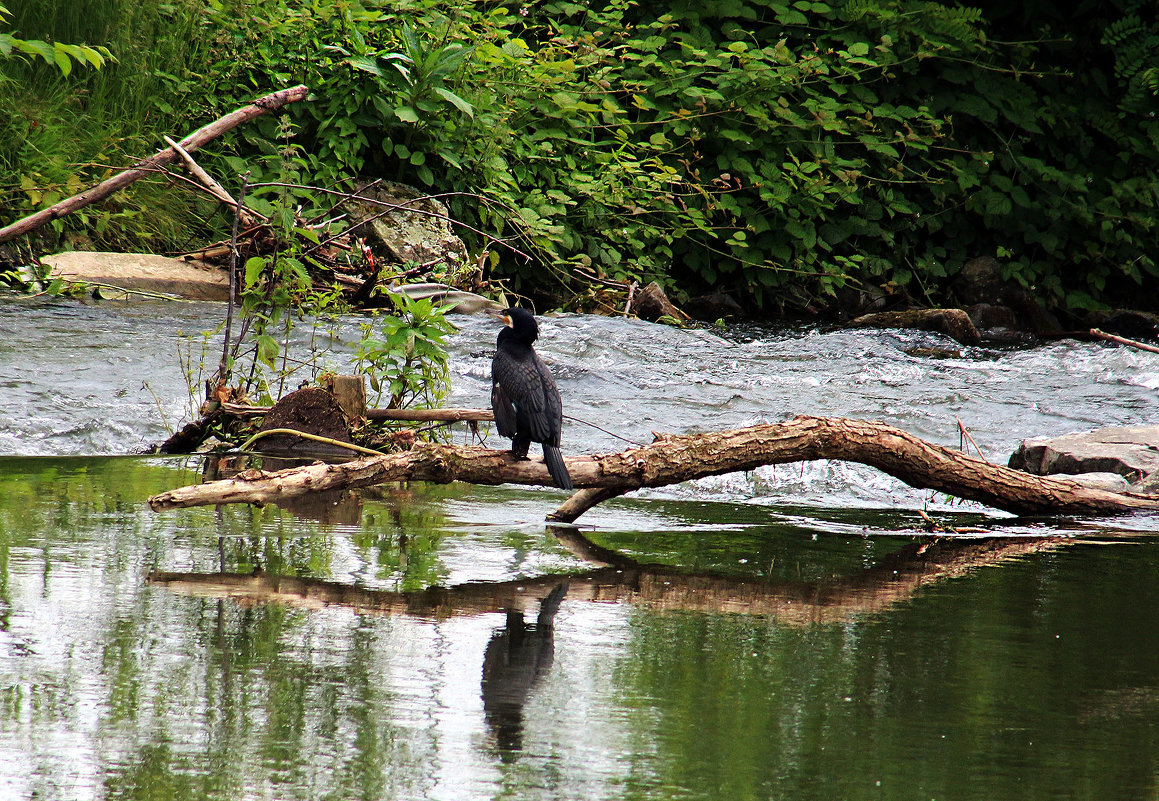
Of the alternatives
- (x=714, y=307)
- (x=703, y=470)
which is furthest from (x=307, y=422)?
(x=714, y=307)

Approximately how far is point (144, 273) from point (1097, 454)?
7.32m

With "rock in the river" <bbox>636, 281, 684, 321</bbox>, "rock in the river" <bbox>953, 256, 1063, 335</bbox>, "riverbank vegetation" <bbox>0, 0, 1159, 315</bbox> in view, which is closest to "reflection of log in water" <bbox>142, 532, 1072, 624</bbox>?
"riverbank vegetation" <bbox>0, 0, 1159, 315</bbox>

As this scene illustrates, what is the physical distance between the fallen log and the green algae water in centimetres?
21

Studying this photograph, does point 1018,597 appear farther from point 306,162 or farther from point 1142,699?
point 306,162

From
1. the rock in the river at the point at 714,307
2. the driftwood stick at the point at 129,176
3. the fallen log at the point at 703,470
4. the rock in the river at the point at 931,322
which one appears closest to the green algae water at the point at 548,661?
the fallen log at the point at 703,470

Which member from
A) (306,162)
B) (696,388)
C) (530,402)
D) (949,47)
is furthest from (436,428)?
(949,47)

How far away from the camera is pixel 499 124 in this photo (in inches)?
445

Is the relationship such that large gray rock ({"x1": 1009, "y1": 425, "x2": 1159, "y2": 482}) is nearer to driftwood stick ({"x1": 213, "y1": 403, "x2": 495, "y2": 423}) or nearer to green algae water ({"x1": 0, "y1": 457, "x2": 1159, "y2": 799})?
green algae water ({"x1": 0, "y1": 457, "x2": 1159, "y2": 799})

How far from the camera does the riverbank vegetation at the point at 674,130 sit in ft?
34.4

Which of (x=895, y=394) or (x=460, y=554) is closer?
(x=460, y=554)

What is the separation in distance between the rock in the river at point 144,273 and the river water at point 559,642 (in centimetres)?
367

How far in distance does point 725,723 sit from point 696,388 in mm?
5617

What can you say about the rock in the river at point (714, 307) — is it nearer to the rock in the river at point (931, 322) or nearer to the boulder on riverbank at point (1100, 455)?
the rock in the river at point (931, 322)

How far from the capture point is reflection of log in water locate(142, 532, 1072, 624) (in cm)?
320
